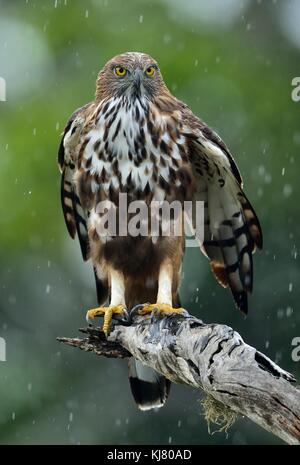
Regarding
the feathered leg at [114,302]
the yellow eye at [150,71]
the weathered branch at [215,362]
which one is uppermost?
the yellow eye at [150,71]

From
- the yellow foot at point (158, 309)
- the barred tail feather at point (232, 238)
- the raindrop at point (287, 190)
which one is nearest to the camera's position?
the yellow foot at point (158, 309)

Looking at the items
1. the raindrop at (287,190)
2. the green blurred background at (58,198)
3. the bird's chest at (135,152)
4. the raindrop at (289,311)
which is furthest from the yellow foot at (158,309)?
the raindrop at (287,190)

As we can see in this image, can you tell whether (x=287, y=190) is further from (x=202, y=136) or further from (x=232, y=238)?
(x=202, y=136)

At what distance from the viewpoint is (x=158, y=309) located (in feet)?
18.2

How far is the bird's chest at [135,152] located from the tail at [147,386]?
1.07 metres

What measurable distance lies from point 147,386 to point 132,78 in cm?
182

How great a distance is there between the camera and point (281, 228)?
8898 mm

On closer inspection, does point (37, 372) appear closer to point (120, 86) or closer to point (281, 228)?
point (281, 228)

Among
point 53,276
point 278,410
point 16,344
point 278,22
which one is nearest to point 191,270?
point 53,276

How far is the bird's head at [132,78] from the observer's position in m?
5.84

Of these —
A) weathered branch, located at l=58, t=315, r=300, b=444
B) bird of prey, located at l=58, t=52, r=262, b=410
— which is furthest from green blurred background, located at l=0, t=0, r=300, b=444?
weathered branch, located at l=58, t=315, r=300, b=444

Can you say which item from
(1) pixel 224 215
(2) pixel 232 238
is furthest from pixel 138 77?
(2) pixel 232 238

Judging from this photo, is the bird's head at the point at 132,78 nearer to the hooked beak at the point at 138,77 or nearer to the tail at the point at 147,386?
the hooked beak at the point at 138,77

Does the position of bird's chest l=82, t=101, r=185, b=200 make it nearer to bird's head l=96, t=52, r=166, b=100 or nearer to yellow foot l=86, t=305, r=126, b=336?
bird's head l=96, t=52, r=166, b=100
